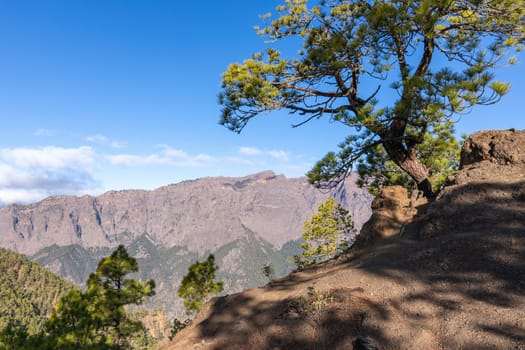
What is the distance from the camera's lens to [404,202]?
590 inches

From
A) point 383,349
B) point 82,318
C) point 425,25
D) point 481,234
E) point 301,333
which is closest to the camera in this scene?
point 383,349

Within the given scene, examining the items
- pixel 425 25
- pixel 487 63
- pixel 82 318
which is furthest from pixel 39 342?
pixel 487 63

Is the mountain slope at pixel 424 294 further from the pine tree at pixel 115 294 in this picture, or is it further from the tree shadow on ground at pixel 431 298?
the pine tree at pixel 115 294

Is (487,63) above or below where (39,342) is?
above

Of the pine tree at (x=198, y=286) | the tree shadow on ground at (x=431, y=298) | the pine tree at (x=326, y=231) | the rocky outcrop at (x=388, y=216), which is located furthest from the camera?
the pine tree at (x=326, y=231)

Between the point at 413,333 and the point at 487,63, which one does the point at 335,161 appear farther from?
the point at 413,333

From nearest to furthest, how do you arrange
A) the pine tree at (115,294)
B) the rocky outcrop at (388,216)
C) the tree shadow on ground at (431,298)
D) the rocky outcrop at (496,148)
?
the tree shadow on ground at (431,298)
the rocky outcrop at (496,148)
the rocky outcrop at (388,216)
the pine tree at (115,294)

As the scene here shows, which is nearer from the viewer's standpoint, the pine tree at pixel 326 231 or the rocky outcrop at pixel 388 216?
the rocky outcrop at pixel 388 216

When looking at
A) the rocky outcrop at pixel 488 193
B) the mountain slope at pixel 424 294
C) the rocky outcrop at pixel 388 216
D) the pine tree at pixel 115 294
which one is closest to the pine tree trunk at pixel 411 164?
the rocky outcrop at pixel 388 216

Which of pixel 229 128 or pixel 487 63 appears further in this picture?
pixel 229 128

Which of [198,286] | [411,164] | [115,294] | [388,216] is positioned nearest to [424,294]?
[388,216]

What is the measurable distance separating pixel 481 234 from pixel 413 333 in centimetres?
423

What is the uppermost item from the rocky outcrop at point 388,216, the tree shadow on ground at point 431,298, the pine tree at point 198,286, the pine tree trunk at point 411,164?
the pine tree trunk at point 411,164

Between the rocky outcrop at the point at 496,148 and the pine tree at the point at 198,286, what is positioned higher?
the rocky outcrop at the point at 496,148
